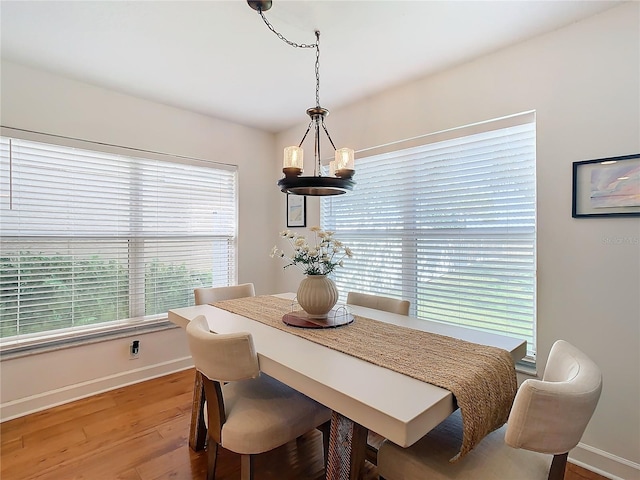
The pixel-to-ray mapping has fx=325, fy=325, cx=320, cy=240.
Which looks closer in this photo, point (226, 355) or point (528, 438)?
point (528, 438)

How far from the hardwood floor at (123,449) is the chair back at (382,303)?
2.92ft

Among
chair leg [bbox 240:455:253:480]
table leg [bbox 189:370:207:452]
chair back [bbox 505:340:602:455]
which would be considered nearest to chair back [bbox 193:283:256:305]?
table leg [bbox 189:370:207:452]

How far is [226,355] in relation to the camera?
126cm

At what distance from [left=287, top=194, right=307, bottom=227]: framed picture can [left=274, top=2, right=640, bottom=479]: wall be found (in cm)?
192

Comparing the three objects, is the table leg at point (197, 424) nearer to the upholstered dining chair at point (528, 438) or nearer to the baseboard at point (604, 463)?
the upholstered dining chair at point (528, 438)

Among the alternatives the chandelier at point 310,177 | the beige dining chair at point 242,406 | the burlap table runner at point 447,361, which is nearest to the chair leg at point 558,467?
the burlap table runner at point 447,361

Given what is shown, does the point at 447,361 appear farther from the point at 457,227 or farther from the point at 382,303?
the point at 457,227

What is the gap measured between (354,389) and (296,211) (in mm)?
2684

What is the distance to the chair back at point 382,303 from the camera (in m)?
2.10

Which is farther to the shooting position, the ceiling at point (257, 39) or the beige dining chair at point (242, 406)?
the ceiling at point (257, 39)

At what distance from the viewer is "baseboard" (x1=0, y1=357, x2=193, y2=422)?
2.28 m

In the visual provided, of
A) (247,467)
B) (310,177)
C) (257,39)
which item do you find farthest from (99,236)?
(247,467)

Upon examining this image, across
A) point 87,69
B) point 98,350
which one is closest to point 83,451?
point 98,350

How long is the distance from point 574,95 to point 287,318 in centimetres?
207
